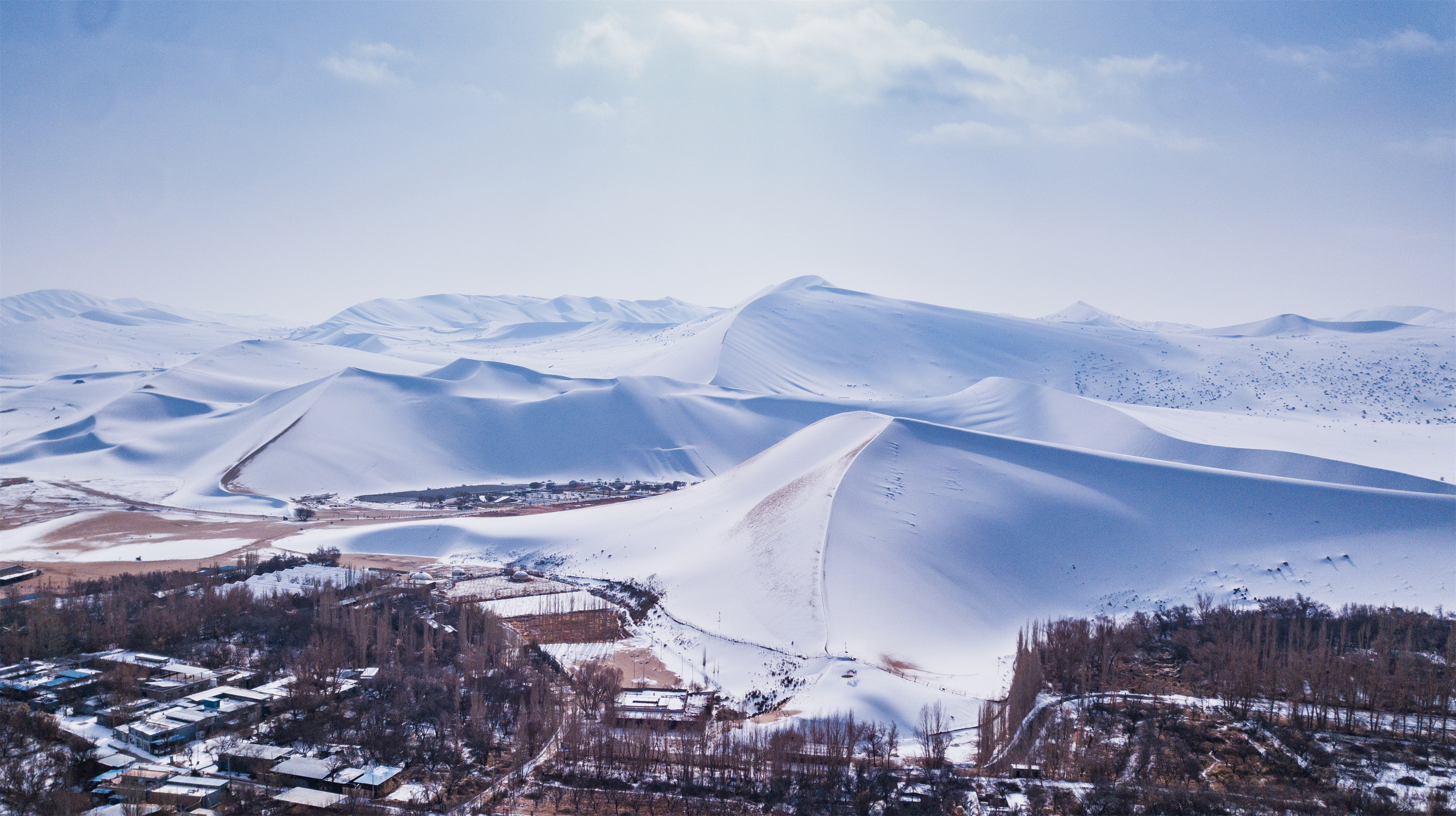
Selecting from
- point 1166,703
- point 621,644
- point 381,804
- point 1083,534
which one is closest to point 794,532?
point 621,644

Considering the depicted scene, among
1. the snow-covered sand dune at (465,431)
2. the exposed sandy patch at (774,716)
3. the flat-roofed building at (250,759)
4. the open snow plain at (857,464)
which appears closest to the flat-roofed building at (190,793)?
the flat-roofed building at (250,759)

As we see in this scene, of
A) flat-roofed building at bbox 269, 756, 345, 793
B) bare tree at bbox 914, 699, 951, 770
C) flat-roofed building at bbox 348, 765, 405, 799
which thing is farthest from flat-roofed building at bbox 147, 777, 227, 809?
bare tree at bbox 914, 699, 951, 770

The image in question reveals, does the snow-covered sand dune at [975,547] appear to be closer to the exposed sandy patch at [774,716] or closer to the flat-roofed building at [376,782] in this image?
the exposed sandy patch at [774,716]

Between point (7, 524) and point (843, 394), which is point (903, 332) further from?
point (7, 524)

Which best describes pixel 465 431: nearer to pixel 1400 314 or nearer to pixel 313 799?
pixel 313 799

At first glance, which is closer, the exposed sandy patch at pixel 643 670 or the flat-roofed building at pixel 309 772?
the flat-roofed building at pixel 309 772

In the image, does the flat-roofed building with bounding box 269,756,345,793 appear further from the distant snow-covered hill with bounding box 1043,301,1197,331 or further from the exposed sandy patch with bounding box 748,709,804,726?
the distant snow-covered hill with bounding box 1043,301,1197,331

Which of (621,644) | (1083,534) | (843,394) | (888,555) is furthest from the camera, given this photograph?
(843,394)
